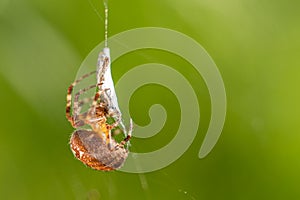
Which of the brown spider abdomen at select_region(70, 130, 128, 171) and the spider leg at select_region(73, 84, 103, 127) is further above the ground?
the spider leg at select_region(73, 84, 103, 127)

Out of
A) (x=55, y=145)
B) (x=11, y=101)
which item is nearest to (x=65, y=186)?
(x=55, y=145)

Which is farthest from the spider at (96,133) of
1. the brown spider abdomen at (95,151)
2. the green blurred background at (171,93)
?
the green blurred background at (171,93)

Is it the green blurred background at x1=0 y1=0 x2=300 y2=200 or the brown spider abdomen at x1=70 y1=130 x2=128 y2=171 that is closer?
the brown spider abdomen at x1=70 y1=130 x2=128 y2=171

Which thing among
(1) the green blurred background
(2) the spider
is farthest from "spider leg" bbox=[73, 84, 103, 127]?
(1) the green blurred background

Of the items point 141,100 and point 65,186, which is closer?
point 141,100

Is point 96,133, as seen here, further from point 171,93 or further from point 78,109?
point 171,93

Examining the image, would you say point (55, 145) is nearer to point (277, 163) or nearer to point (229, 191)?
point (229, 191)

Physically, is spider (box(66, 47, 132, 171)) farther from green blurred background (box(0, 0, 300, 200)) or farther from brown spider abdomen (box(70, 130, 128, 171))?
green blurred background (box(0, 0, 300, 200))
